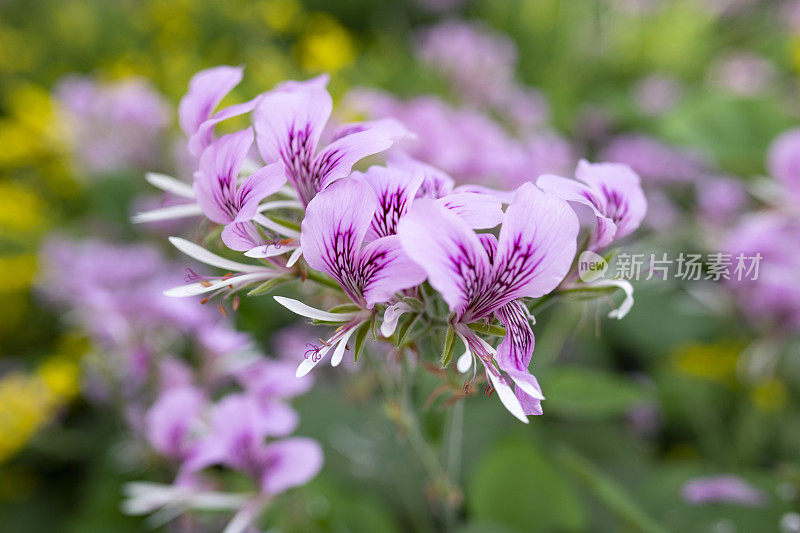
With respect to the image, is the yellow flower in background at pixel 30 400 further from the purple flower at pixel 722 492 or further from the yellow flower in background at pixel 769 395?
the yellow flower in background at pixel 769 395

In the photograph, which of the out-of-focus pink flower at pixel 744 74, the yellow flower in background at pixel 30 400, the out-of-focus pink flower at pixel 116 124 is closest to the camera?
the yellow flower in background at pixel 30 400

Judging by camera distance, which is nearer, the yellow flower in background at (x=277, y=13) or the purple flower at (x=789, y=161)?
the purple flower at (x=789, y=161)

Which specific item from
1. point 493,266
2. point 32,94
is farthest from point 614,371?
point 32,94

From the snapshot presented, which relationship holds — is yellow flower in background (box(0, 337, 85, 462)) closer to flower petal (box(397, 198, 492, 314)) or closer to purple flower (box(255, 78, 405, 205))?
purple flower (box(255, 78, 405, 205))

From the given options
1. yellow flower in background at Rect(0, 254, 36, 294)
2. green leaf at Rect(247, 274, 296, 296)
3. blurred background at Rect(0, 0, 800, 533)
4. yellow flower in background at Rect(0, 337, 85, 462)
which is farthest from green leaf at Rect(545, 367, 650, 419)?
yellow flower in background at Rect(0, 254, 36, 294)

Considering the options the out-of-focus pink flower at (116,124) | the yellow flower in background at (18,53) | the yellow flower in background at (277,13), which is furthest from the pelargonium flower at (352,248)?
the yellow flower in background at (18,53)

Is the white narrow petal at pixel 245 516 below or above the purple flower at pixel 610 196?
below

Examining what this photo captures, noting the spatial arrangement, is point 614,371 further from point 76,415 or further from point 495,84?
point 76,415
